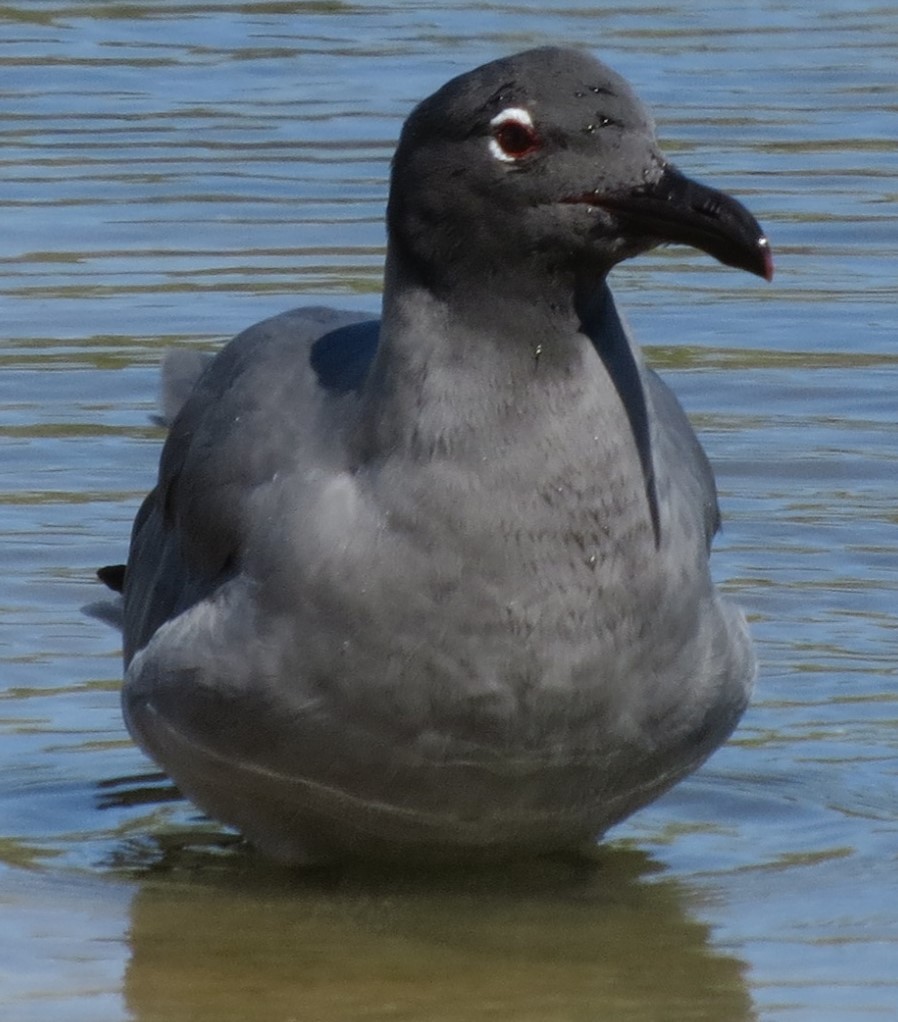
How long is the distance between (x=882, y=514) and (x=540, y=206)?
332cm

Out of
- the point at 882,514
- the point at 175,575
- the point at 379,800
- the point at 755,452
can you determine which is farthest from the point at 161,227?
the point at 379,800

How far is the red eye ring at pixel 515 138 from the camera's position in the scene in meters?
5.66

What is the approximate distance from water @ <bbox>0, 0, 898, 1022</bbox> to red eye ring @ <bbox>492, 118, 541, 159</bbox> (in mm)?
1600

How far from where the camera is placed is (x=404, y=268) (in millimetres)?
5855

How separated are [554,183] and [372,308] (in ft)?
16.5

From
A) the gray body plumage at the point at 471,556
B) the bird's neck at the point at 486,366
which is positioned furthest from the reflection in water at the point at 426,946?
the bird's neck at the point at 486,366

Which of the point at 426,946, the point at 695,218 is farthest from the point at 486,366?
the point at 426,946

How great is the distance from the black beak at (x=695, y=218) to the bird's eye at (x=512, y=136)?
6.5 inches

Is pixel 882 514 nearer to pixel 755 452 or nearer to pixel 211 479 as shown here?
pixel 755 452

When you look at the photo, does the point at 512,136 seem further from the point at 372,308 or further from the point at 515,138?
the point at 372,308

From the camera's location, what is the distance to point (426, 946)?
A: 19.7ft

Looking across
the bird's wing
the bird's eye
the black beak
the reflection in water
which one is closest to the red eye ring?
the bird's eye

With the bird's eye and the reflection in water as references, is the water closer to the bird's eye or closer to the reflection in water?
the reflection in water

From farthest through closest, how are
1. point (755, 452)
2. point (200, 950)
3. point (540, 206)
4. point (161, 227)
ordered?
1. point (161, 227)
2. point (755, 452)
3. point (200, 950)
4. point (540, 206)
